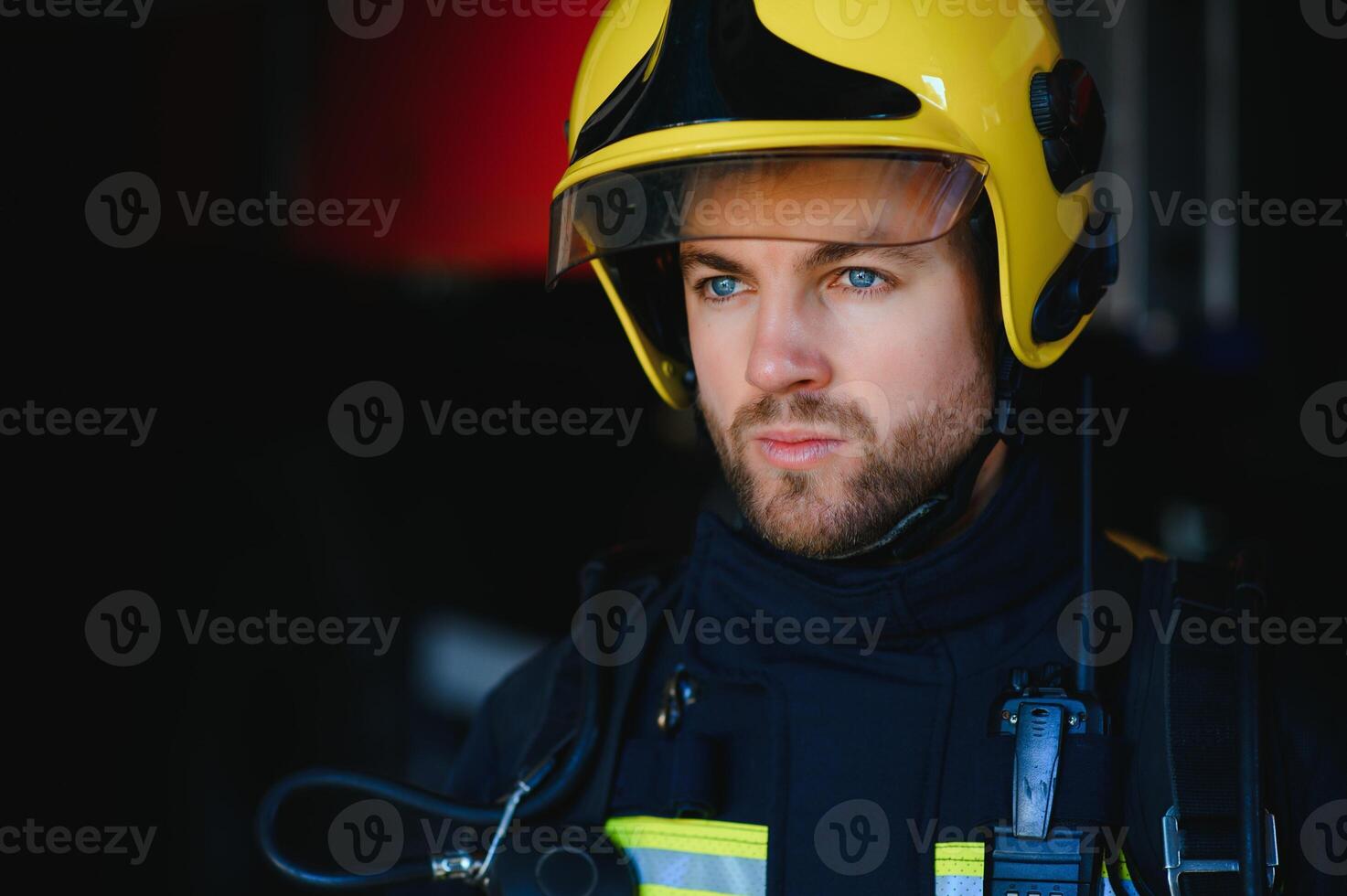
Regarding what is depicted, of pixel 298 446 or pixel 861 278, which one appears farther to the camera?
pixel 298 446

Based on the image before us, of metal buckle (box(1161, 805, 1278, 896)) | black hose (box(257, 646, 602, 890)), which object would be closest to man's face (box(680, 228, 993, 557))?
black hose (box(257, 646, 602, 890))

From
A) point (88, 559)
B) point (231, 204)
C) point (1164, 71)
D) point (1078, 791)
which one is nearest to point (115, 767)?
point (88, 559)

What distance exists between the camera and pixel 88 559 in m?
2.50

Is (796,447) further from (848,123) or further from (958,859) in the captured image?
(958,859)

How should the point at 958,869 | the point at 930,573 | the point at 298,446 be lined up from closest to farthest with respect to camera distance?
the point at 958,869
the point at 930,573
the point at 298,446

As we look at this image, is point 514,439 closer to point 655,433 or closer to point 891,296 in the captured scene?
point 655,433

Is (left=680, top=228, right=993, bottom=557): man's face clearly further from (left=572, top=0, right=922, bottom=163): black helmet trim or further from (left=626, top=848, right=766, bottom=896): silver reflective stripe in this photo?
(left=626, top=848, right=766, bottom=896): silver reflective stripe

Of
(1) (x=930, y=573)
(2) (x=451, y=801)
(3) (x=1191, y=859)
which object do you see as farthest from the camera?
(2) (x=451, y=801)

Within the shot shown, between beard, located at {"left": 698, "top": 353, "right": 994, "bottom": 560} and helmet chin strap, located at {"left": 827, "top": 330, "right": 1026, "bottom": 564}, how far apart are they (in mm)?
11

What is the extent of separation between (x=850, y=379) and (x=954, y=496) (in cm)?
22

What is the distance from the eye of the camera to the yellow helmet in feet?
4.82

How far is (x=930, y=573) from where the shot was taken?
1.54 metres

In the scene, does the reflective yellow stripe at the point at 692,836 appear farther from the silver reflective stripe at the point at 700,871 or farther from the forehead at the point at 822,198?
the forehead at the point at 822,198

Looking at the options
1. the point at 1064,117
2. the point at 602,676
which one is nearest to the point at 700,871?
the point at 602,676
